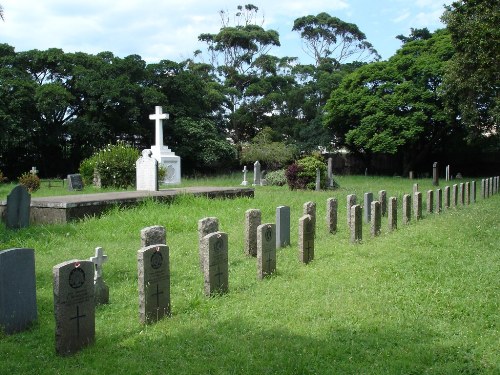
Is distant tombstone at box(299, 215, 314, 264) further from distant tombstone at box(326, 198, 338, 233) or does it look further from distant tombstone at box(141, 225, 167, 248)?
distant tombstone at box(326, 198, 338, 233)

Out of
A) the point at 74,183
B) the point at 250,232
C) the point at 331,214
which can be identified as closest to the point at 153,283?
the point at 250,232

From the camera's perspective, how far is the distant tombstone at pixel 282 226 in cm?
1067

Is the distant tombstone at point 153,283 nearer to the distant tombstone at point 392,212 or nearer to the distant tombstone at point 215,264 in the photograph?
the distant tombstone at point 215,264

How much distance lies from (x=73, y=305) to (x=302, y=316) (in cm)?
234

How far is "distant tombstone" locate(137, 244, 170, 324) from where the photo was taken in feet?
19.6

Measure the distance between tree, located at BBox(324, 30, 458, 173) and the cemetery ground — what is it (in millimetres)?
28330

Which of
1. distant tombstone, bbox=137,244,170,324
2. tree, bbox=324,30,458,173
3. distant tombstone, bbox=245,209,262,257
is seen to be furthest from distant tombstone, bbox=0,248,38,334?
tree, bbox=324,30,458,173

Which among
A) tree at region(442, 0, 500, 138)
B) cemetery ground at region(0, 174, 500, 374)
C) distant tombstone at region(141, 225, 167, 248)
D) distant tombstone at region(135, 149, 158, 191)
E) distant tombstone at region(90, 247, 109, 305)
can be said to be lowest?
cemetery ground at region(0, 174, 500, 374)

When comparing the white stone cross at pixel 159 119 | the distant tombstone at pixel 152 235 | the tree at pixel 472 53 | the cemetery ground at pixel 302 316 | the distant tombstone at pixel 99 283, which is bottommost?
the cemetery ground at pixel 302 316

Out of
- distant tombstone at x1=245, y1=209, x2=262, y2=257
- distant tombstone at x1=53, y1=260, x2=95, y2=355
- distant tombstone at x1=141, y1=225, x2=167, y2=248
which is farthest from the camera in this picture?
distant tombstone at x1=245, y1=209, x2=262, y2=257

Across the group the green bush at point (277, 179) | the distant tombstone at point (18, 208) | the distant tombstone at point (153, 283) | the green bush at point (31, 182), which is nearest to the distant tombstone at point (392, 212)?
the distant tombstone at point (153, 283)

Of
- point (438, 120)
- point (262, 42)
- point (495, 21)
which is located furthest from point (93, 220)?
point (262, 42)

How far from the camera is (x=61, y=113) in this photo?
3550 cm

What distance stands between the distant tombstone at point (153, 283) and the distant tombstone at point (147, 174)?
41.2 feet
